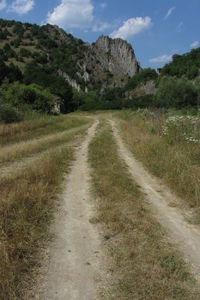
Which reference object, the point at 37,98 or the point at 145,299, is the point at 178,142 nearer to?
the point at 145,299

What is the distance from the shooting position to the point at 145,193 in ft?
24.1

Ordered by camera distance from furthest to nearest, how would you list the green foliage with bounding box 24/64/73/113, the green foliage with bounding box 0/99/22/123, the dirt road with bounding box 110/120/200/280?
the green foliage with bounding box 24/64/73/113, the green foliage with bounding box 0/99/22/123, the dirt road with bounding box 110/120/200/280

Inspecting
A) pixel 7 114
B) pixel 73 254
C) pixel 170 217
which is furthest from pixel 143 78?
pixel 73 254

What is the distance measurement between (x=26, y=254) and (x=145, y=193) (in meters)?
3.89

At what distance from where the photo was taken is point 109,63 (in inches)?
6954

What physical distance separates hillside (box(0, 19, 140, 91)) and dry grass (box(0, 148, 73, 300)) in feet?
354

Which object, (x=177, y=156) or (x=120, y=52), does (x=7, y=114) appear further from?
(x=120, y=52)

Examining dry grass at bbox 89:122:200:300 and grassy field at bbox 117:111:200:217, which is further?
grassy field at bbox 117:111:200:217

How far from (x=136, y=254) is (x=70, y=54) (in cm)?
15959

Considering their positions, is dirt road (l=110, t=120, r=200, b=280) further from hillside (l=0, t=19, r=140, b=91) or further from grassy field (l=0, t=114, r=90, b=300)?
hillside (l=0, t=19, r=140, b=91)

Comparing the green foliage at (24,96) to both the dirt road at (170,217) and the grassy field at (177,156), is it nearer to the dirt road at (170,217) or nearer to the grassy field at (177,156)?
the grassy field at (177,156)

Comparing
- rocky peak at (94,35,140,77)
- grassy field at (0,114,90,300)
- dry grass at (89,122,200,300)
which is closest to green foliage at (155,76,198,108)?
grassy field at (0,114,90,300)

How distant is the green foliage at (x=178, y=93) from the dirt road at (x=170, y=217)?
1798 inches

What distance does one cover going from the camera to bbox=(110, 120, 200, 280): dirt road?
442 centimetres
